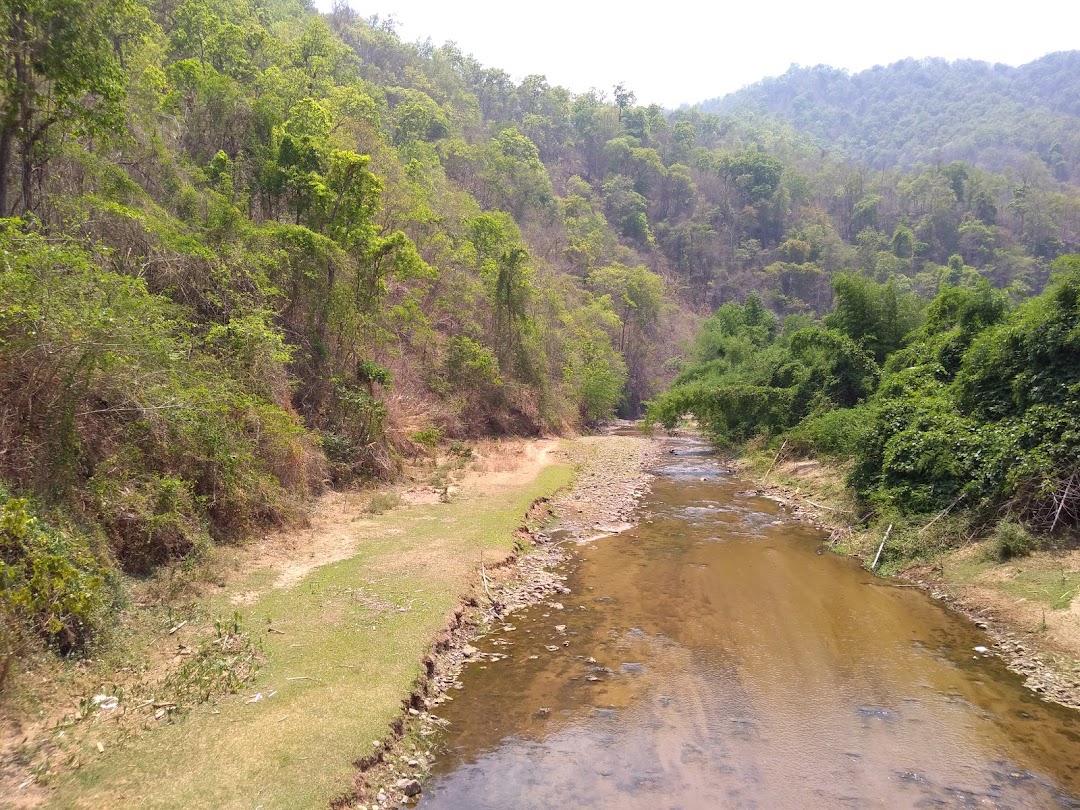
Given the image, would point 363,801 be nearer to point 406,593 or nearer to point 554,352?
point 406,593

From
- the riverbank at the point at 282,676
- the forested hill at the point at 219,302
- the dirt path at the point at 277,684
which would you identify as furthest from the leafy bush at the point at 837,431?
the dirt path at the point at 277,684

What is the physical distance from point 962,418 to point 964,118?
18656cm

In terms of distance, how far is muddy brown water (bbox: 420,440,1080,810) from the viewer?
6699 mm

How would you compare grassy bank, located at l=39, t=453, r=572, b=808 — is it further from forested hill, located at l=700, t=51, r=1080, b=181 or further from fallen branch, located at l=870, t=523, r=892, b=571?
forested hill, located at l=700, t=51, r=1080, b=181

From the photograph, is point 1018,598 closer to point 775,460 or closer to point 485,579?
point 485,579

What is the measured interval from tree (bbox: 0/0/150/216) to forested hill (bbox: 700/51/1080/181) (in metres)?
141

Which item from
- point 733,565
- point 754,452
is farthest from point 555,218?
point 733,565

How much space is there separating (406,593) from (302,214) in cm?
1586

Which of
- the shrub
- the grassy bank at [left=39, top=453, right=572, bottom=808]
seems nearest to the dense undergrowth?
the grassy bank at [left=39, top=453, right=572, bottom=808]

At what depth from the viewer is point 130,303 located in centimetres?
1059

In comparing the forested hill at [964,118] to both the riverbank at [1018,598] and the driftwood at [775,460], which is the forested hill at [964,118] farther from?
the riverbank at [1018,598]

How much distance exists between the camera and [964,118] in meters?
159

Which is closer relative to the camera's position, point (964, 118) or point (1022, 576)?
point (1022, 576)

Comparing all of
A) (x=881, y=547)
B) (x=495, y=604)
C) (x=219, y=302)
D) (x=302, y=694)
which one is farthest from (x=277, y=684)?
(x=881, y=547)
